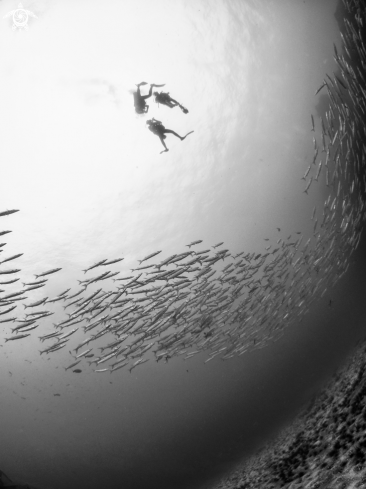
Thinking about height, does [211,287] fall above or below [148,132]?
below

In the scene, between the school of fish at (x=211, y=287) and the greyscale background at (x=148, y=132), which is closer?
the school of fish at (x=211, y=287)

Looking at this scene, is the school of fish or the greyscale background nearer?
the school of fish

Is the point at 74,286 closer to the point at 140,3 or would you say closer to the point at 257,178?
the point at 257,178

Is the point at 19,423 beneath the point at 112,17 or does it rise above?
beneath

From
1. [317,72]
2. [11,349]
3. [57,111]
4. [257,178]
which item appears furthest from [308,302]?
[11,349]

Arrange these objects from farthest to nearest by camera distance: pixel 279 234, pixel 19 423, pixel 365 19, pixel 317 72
Answer: pixel 19 423
pixel 279 234
pixel 317 72
pixel 365 19

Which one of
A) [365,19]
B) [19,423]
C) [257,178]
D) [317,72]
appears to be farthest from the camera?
[19,423]

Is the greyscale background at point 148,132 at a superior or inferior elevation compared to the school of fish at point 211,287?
superior

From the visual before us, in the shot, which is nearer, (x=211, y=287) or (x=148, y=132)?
(x=211, y=287)

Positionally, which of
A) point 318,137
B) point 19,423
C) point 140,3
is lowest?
point 19,423

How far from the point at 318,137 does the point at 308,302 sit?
14394 millimetres

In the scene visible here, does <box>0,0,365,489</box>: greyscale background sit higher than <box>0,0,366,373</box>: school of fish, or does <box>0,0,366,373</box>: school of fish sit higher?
<box>0,0,365,489</box>: greyscale background

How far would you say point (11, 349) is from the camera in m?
35.5

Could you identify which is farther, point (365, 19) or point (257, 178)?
point (257, 178)
